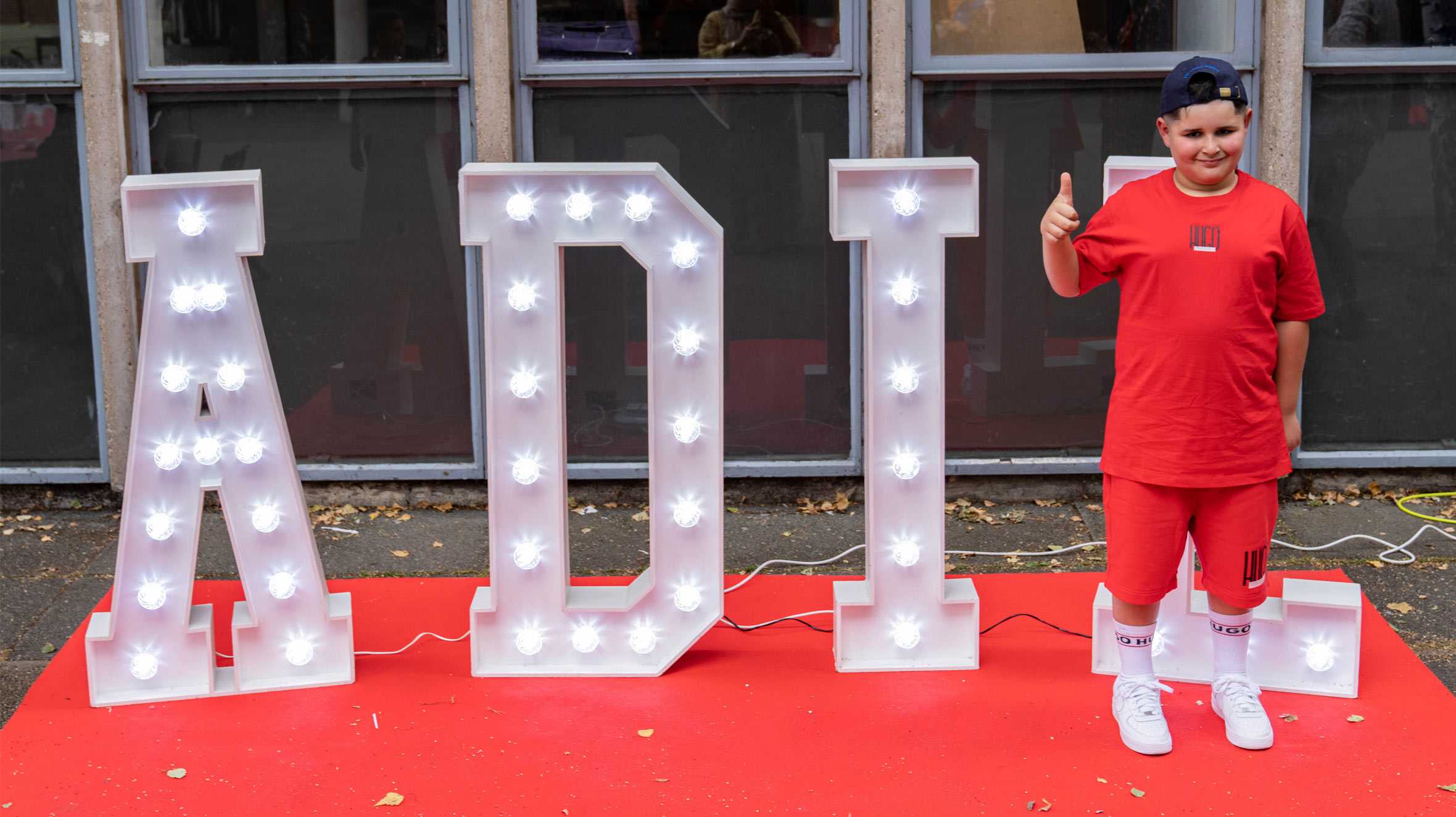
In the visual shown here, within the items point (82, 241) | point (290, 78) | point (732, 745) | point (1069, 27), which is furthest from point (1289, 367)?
point (82, 241)

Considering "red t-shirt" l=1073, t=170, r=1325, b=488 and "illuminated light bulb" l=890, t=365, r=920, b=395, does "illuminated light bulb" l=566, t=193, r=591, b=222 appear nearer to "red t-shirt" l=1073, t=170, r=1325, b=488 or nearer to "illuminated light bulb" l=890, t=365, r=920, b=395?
"illuminated light bulb" l=890, t=365, r=920, b=395

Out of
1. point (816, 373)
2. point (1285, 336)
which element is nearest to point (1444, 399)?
point (816, 373)

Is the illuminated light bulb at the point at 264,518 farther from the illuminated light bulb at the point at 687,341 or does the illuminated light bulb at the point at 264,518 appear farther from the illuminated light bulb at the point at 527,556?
the illuminated light bulb at the point at 687,341

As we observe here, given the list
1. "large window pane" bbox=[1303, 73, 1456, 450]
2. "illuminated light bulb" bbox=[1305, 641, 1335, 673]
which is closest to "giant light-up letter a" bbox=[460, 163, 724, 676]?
"illuminated light bulb" bbox=[1305, 641, 1335, 673]

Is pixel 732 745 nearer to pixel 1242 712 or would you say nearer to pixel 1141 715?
pixel 1141 715

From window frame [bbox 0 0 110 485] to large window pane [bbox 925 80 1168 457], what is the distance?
11.9ft

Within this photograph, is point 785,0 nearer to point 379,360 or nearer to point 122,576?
point 379,360

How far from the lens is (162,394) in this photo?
4555mm

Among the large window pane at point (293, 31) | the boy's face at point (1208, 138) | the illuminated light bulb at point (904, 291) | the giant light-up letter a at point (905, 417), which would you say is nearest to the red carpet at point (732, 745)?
the giant light-up letter a at point (905, 417)

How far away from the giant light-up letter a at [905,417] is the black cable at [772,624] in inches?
13.6

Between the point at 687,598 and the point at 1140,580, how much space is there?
137 centimetres

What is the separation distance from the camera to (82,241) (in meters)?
6.84

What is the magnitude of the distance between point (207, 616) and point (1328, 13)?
201 inches

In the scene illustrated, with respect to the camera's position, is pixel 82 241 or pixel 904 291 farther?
pixel 82 241
